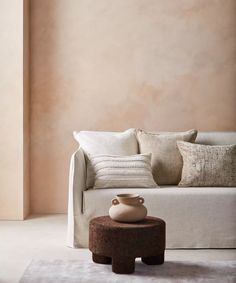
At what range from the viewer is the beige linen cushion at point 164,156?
5391mm

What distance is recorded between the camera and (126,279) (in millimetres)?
3877

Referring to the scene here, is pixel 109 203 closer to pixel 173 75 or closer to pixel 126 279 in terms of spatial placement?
pixel 126 279

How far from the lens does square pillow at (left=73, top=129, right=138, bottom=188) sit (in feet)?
17.4

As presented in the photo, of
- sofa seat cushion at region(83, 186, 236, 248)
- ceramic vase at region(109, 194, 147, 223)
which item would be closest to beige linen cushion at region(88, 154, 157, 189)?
sofa seat cushion at region(83, 186, 236, 248)

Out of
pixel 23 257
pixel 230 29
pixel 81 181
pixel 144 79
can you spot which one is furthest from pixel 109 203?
pixel 230 29

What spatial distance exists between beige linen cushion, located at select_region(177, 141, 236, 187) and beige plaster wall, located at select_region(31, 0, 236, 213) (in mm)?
886

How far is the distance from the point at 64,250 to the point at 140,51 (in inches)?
91.1

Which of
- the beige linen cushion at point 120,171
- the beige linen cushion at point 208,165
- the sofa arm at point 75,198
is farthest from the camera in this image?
the beige linen cushion at point 208,165

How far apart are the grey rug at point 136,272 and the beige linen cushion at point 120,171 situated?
837 mm

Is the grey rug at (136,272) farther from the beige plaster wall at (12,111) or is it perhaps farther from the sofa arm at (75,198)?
the beige plaster wall at (12,111)

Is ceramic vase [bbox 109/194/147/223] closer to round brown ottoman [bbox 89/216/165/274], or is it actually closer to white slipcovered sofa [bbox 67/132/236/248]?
round brown ottoman [bbox 89/216/165/274]

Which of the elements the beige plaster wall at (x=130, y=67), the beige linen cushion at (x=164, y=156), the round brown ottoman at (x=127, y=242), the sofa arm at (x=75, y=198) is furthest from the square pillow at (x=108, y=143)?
the round brown ottoman at (x=127, y=242)

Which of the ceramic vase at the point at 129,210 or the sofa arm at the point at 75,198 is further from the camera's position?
the sofa arm at the point at 75,198

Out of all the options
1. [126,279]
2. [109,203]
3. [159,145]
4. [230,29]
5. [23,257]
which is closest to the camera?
[126,279]
